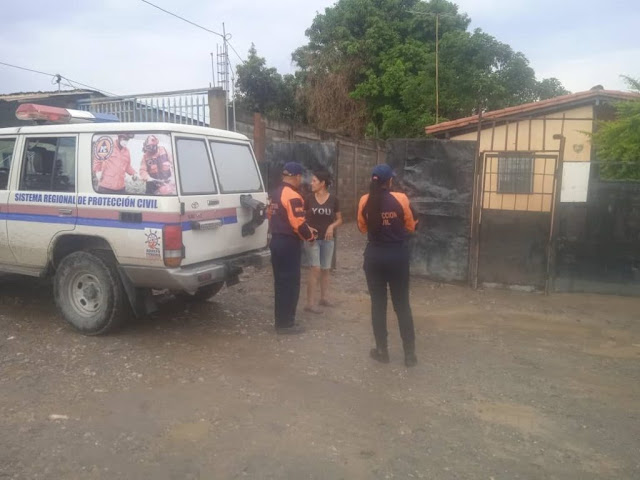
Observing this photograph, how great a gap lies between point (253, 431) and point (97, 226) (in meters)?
2.58

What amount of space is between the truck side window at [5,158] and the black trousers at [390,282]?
389cm

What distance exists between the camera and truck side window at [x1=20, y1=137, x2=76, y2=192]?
207 inches

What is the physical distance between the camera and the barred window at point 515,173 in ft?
23.6

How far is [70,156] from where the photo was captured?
17.3 feet

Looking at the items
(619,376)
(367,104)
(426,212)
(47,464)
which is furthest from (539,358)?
(367,104)

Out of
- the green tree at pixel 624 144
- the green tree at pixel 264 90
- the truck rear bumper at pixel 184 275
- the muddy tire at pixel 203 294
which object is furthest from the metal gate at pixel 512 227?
the green tree at pixel 264 90

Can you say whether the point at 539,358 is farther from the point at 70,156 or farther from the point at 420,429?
the point at 70,156

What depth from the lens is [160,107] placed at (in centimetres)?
1014

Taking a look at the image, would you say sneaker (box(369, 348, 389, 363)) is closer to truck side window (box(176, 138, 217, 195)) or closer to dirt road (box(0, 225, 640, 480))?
dirt road (box(0, 225, 640, 480))

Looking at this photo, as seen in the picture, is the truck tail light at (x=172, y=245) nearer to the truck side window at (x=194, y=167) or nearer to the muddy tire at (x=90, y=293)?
the truck side window at (x=194, y=167)

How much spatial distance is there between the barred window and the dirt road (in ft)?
5.64

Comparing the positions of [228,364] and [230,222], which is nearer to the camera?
[228,364]

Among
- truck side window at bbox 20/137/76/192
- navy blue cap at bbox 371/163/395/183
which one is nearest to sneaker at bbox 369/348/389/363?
navy blue cap at bbox 371/163/395/183

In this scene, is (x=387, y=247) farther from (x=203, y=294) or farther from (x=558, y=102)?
(x=558, y=102)
